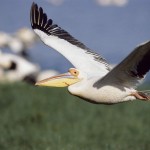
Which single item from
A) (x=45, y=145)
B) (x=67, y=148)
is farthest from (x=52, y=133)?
(x=67, y=148)

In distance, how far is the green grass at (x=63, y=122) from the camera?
7359mm

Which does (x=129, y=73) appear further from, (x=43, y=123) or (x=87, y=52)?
(x=43, y=123)

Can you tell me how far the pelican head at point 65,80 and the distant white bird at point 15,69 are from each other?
7549mm

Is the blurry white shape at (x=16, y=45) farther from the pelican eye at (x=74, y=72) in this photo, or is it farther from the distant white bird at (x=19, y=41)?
the pelican eye at (x=74, y=72)

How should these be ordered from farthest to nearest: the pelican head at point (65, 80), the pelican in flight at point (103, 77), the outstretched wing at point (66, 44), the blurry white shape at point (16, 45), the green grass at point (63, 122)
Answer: the blurry white shape at point (16, 45), the green grass at point (63, 122), the outstretched wing at point (66, 44), the pelican head at point (65, 80), the pelican in flight at point (103, 77)

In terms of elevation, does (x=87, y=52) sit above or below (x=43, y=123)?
above

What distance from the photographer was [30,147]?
707 cm

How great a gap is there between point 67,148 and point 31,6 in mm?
1357

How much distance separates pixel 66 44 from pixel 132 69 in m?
1.20

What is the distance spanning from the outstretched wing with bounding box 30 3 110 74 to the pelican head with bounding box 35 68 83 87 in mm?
224

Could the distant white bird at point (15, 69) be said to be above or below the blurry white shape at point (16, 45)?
below

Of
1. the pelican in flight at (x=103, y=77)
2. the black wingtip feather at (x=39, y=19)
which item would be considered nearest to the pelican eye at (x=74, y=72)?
the pelican in flight at (x=103, y=77)

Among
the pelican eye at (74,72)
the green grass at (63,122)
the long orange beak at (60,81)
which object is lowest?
the green grass at (63,122)

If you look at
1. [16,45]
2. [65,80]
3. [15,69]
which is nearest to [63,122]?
[65,80]
